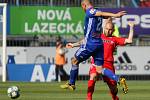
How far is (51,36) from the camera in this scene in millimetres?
28969

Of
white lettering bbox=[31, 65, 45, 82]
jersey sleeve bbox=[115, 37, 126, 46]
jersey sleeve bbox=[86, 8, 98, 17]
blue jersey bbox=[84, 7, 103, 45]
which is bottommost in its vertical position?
white lettering bbox=[31, 65, 45, 82]

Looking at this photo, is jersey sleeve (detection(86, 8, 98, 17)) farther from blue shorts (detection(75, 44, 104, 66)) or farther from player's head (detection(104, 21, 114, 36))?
player's head (detection(104, 21, 114, 36))

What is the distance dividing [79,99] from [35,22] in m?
13.9

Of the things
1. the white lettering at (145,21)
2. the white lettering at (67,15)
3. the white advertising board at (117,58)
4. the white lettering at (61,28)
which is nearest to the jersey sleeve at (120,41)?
the white advertising board at (117,58)

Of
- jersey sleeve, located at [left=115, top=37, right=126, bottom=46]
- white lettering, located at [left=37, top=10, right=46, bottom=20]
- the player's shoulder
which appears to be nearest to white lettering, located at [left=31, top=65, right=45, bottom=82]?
white lettering, located at [left=37, top=10, right=46, bottom=20]

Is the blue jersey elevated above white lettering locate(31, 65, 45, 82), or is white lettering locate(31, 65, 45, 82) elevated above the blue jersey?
the blue jersey

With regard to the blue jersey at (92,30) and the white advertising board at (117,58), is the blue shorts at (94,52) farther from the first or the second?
the white advertising board at (117,58)

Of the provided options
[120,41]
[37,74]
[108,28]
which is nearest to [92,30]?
[108,28]

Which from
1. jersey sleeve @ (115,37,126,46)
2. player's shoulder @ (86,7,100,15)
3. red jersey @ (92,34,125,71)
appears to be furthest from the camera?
red jersey @ (92,34,125,71)

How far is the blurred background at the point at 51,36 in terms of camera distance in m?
27.4

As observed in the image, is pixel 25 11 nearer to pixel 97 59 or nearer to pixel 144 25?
pixel 144 25

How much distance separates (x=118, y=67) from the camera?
91.5 feet

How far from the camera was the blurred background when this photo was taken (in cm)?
2741

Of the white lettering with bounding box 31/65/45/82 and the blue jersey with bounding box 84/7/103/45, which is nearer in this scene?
the blue jersey with bounding box 84/7/103/45
